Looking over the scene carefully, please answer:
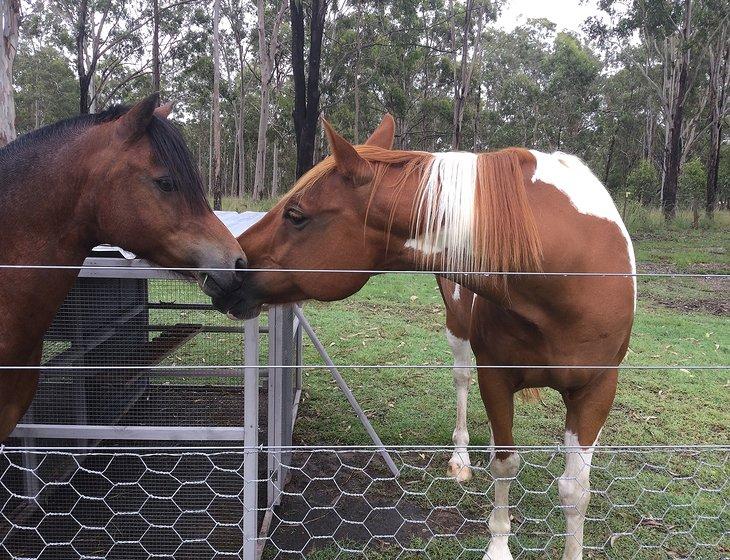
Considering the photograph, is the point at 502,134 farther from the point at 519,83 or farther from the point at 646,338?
the point at 646,338

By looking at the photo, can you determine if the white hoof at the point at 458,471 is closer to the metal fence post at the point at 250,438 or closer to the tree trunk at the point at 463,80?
the metal fence post at the point at 250,438

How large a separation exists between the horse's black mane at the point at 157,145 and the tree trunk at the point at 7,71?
4.77 meters

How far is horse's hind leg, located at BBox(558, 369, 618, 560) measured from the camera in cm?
214

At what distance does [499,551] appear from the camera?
254 centimetres

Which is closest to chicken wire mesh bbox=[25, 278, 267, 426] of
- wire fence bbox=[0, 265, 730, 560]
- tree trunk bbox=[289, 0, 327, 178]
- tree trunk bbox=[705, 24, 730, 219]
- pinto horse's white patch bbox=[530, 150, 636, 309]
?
wire fence bbox=[0, 265, 730, 560]

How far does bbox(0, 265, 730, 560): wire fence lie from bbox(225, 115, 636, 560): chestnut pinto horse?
2.19 feet

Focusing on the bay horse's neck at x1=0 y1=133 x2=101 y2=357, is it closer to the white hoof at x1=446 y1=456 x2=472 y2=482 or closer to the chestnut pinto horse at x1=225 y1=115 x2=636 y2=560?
the chestnut pinto horse at x1=225 y1=115 x2=636 y2=560

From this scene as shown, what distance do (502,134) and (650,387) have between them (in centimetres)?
2973

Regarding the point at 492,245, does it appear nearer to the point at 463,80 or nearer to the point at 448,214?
the point at 448,214

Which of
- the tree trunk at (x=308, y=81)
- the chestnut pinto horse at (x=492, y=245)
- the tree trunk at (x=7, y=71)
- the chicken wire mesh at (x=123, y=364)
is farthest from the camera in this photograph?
the tree trunk at (x=308, y=81)

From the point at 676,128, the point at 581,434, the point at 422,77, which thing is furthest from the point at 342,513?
the point at 422,77

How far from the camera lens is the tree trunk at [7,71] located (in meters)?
5.80

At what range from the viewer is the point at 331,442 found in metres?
4.08

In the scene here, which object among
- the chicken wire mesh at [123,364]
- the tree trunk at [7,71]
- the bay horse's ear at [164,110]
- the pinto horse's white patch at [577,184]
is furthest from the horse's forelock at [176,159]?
the tree trunk at [7,71]
